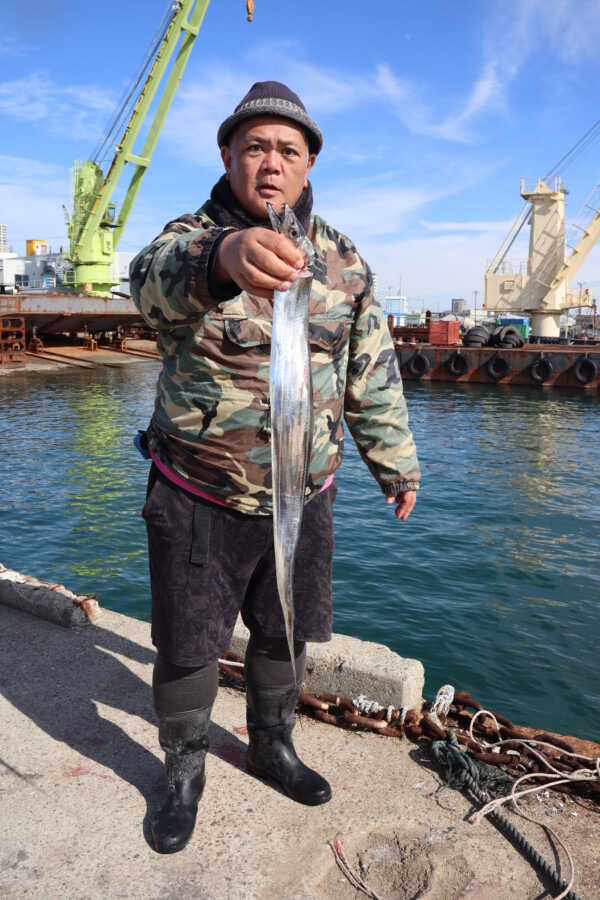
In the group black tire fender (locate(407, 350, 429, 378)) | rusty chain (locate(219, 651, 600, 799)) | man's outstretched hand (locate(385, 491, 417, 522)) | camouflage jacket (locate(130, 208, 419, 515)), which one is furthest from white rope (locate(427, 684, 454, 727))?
black tire fender (locate(407, 350, 429, 378))

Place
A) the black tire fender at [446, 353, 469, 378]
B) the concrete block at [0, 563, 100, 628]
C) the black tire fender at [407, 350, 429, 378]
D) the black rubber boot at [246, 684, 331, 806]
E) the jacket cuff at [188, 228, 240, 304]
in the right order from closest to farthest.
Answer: the jacket cuff at [188, 228, 240, 304] → the black rubber boot at [246, 684, 331, 806] → the concrete block at [0, 563, 100, 628] → the black tire fender at [446, 353, 469, 378] → the black tire fender at [407, 350, 429, 378]

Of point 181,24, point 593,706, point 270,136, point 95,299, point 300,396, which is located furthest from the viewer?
point 181,24

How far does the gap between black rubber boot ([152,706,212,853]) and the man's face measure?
1969 millimetres

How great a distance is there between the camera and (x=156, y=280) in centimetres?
214

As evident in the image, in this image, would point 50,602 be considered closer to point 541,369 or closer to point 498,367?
point 541,369

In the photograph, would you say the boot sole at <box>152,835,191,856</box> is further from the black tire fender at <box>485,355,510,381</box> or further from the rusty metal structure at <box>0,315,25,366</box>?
the rusty metal structure at <box>0,315,25,366</box>

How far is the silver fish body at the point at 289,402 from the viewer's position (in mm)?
1720

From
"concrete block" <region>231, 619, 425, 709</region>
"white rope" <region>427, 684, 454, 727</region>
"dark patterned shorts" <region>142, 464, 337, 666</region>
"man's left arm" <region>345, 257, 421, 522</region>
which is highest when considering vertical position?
"man's left arm" <region>345, 257, 421, 522</region>

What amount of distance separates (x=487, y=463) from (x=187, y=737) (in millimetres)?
13392

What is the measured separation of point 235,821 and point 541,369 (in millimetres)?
28231

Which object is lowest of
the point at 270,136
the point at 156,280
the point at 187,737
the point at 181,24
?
the point at 187,737

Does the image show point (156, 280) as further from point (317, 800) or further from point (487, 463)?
point (487, 463)

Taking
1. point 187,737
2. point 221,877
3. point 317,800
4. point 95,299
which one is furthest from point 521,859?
point 95,299

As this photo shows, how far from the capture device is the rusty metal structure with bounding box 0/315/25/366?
1183 inches
